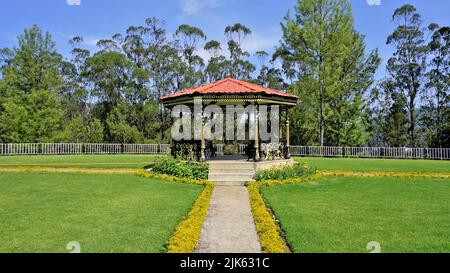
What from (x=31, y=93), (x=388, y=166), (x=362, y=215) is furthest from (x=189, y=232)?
(x=31, y=93)

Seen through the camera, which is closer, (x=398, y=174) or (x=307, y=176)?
(x=307, y=176)

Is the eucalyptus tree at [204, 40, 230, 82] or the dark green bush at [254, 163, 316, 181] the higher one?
the eucalyptus tree at [204, 40, 230, 82]

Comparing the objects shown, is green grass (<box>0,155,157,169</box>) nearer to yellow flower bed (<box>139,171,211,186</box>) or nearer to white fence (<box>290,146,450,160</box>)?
yellow flower bed (<box>139,171,211,186</box>)

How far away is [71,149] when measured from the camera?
26062 millimetres

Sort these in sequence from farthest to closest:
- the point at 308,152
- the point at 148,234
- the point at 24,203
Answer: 1. the point at 308,152
2. the point at 24,203
3. the point at 148,234

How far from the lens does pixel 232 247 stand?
517 cm

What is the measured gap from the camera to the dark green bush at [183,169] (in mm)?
13158

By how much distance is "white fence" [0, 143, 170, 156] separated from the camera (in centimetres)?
2453

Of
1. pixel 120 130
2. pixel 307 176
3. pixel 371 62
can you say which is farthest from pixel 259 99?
pixel 120 130

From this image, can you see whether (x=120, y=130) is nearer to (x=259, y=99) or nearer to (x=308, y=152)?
(x=308, y=152)

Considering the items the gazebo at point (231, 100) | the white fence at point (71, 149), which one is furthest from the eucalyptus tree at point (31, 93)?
the gazebo at point (231, 100)

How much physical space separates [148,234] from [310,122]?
2791cm

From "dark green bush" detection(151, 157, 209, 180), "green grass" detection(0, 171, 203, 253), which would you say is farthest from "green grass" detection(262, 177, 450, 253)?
"dark green bush" detection(151, 157, 209, 180)

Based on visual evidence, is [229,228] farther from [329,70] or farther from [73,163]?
[329,70]
